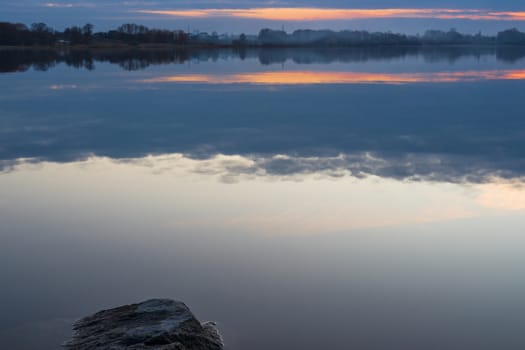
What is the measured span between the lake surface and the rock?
17cm

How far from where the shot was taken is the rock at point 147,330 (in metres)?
4.20

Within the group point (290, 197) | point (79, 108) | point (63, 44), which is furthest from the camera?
point (63, 44)

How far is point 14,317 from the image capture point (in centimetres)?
475

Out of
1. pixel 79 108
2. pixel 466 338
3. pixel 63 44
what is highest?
pixel 63 44

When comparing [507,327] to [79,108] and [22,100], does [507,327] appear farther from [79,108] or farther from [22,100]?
[22,100]

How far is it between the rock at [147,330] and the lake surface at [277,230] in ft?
0.55

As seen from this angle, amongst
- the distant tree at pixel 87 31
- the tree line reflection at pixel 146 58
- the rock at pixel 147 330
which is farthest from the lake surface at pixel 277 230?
the distant tree at pixel 87 31

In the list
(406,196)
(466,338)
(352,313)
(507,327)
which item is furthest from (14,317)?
(406,196)

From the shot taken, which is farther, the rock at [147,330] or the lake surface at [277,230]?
the lake surface at [277,230]

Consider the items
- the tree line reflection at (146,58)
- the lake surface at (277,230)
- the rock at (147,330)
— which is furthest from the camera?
the tree line reflection at (146,58)

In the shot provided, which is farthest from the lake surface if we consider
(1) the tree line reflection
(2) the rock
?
(1) the tree line reflection

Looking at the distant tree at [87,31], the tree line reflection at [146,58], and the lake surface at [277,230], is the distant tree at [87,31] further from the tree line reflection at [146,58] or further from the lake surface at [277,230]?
the lake surface at [277,230]

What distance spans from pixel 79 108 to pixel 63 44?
71947mm

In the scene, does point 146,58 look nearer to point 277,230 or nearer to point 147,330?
point 277,230
